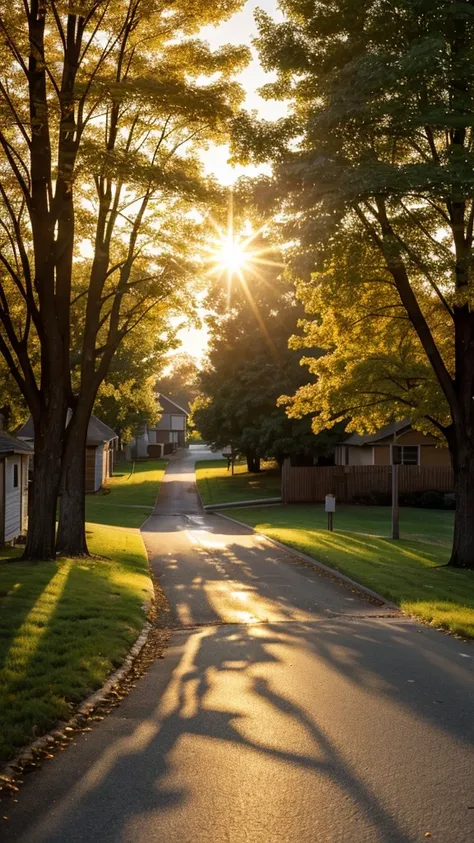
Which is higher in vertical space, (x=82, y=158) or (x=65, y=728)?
(x=82, y=158)

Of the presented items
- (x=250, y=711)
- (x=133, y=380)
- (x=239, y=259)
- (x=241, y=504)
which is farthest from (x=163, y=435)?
(x=250, y=711)

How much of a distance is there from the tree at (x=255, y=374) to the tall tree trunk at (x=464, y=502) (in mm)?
25743

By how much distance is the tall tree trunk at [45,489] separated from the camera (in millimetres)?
18062

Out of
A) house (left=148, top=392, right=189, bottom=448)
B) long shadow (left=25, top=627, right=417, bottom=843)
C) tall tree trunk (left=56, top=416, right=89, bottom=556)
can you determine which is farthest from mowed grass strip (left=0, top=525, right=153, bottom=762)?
house (left=148, top=392, right=189, bottom=448)

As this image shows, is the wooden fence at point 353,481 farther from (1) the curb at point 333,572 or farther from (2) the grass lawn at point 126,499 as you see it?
(1) the curb at point 333,572

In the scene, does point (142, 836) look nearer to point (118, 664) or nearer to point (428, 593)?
point (118, 664)

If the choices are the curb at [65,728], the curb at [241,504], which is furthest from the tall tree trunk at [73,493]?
the curb at [241,504]

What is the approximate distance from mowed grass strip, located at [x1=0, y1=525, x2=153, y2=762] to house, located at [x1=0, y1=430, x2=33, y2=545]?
19.4ft

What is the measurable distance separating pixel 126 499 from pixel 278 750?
4245 centimetres

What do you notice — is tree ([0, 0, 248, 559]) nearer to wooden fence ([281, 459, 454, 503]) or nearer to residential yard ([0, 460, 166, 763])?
residential yard ([0, 460, 166, 763])

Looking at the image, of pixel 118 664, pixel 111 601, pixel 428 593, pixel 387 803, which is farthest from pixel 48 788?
pixel 428 593

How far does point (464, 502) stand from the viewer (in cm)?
2039

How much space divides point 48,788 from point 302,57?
55.1 feet

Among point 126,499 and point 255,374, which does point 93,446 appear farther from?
point 255,374
